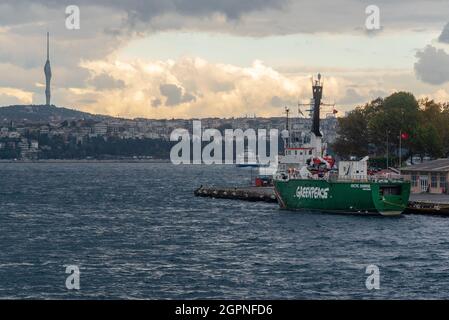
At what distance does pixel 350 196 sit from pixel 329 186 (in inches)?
86.8

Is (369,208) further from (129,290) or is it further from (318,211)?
(129,290)

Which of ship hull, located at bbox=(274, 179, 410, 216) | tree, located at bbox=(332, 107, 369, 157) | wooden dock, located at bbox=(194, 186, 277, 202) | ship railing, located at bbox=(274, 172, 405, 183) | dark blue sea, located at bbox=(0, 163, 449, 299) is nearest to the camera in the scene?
dark blue sea, located at bbox=(0, 163, 449, 299)

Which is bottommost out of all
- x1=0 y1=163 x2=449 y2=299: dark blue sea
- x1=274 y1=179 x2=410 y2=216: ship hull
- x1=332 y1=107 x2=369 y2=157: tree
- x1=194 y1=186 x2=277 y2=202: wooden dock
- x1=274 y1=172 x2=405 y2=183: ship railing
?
x1=0 y1=163 x2=449 y2=299: dark blue sea

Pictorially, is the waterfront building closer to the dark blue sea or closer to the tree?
the dark blue sea

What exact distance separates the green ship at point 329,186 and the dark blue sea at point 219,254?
149 centimetres

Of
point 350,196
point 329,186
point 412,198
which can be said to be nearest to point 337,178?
point 329,186

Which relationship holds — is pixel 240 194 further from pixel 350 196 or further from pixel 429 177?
pixel 350 196

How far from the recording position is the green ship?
71.9 m

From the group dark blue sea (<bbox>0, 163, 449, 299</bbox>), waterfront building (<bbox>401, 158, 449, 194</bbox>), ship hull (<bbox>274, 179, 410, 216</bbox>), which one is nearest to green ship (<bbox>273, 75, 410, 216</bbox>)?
ship hull (<bbox>274, 179, 410, 216</bbox>)

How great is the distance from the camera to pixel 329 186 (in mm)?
74188

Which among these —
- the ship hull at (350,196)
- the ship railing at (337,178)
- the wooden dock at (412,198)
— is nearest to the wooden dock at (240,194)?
the wooden dock at (412,198)
